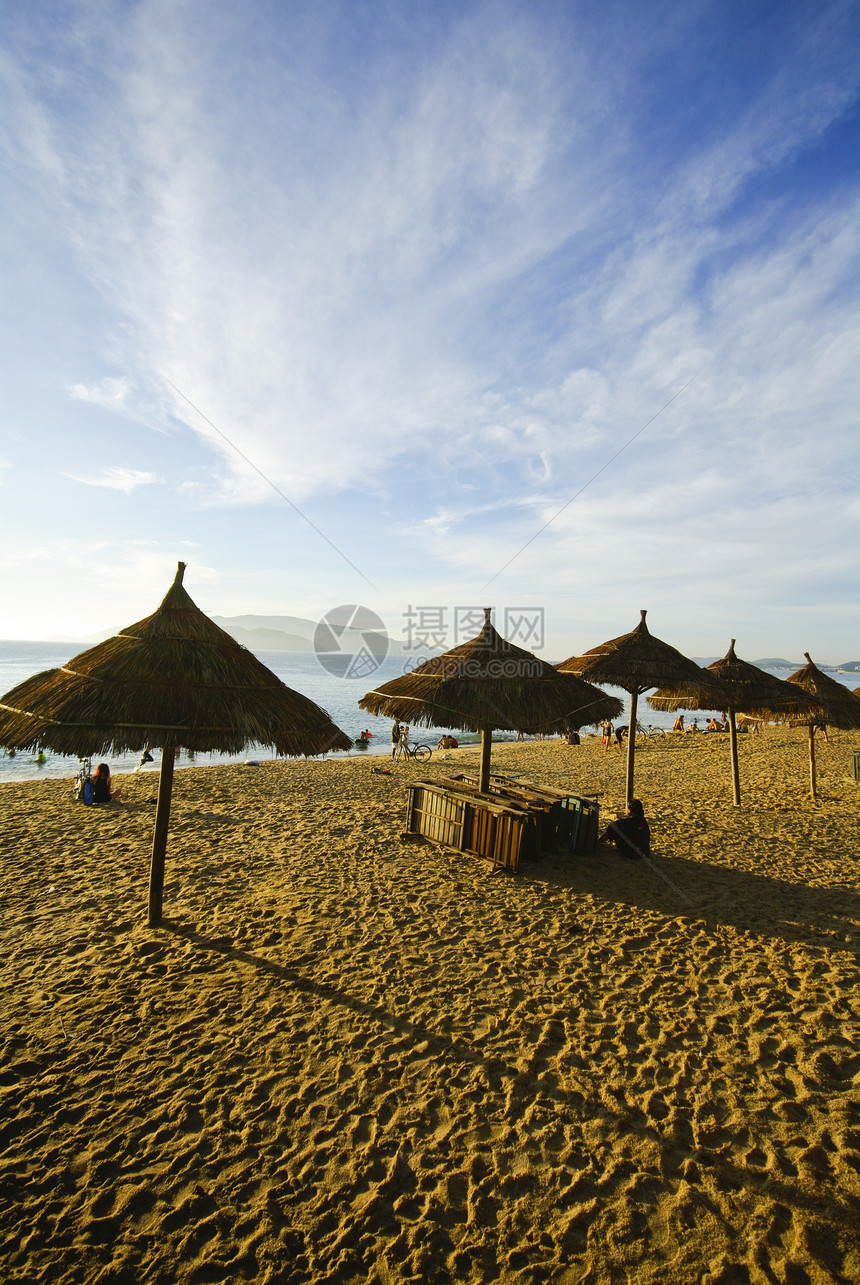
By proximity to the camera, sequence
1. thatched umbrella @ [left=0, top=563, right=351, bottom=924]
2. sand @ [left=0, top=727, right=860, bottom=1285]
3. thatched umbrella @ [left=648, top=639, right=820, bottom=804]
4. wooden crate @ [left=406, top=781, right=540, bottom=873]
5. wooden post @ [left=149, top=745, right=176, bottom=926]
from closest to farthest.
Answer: sand @ [left=0, top=727, right=860, bottom=1285]
thatched umbrella @ [left=0, top=563, right=351, bottom=924]
wooden post @ [left=149, top=745, right=176, bottom=926]
wooden crate @ [left=406, top=781, right=540, bottom=873]
thatched umbrella @ [left=648, top=639, right=820, bottom=804]

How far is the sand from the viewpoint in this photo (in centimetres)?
271

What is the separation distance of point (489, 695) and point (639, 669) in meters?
3.29

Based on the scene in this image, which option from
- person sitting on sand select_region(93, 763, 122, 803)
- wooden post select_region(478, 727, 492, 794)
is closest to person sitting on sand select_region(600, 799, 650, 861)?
wooden post select_region(478, 727, 492, 794)

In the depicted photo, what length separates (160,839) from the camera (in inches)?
223

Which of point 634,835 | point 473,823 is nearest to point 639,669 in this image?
point 634,835

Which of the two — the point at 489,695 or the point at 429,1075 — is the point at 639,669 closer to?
the point at 489,695

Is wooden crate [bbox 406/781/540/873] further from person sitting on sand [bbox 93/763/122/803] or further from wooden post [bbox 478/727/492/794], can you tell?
person sitting on sand [bbox 93/763/122/803]

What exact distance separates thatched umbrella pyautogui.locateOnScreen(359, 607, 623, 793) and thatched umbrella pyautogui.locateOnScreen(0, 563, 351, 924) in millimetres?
2159

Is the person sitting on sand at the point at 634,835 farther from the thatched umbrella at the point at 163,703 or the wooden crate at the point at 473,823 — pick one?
the thatched umbrella at the point at 163,703

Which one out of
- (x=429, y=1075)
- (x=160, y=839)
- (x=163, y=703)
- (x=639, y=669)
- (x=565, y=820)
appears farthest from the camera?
(x=639, y=669)

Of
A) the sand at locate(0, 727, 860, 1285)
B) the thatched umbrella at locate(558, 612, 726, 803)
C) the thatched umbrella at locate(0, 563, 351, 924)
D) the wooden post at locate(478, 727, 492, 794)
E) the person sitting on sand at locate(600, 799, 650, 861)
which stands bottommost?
the sand at locate(0, 727, 860, 1285)

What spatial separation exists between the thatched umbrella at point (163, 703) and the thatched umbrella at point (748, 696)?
29.1 feet

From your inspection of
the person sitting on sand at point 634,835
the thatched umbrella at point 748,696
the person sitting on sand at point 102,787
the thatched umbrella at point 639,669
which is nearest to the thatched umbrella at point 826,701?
the thatched umbrella at point 748,696

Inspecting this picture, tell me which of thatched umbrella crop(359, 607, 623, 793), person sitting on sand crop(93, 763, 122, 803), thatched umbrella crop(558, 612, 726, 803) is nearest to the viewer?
thatched umbrella crop(359, 607, 623, 793)
